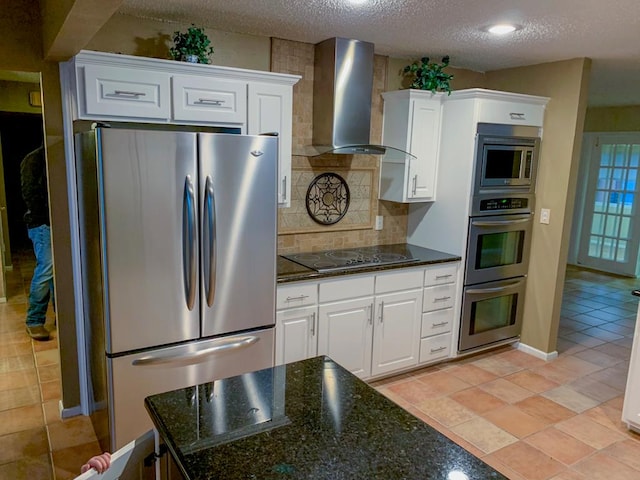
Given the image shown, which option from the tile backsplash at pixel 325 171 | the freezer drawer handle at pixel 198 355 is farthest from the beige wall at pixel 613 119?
the freezer drawer handle at pixel 198 355

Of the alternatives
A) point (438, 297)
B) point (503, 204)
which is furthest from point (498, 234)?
point (438, 297)

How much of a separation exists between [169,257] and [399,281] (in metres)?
1.67

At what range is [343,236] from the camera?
12.6ft

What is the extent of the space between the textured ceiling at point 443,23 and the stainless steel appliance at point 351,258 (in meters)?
1.47

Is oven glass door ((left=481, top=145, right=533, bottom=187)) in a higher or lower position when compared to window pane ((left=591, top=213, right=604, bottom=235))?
higher

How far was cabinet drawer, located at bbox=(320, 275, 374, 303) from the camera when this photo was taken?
312 centimetres

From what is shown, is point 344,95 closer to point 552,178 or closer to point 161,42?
point 161,42

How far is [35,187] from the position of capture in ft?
12.0

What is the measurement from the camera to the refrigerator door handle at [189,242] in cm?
237

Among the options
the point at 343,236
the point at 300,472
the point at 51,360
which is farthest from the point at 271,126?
the point at 51,360

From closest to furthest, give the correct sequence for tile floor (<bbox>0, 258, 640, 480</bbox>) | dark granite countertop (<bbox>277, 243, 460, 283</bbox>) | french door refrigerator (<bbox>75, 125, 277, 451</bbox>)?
1. french door refrigerator (<bbox>75, 125, 277, 451</bbox>)
2. tile floor (<bbox>0, 258, 640, 480</bbox>)
3. dark granite countertop (<bbox>277, 243, 460, 283</bbox>)

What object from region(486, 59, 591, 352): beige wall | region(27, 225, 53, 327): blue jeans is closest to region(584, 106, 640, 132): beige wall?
region(486, 59, 591, 352): beige wall

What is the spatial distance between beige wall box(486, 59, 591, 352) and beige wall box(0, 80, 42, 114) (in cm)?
520

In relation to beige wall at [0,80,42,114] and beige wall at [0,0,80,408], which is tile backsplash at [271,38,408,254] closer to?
beige wall at [0,0,80,408]
